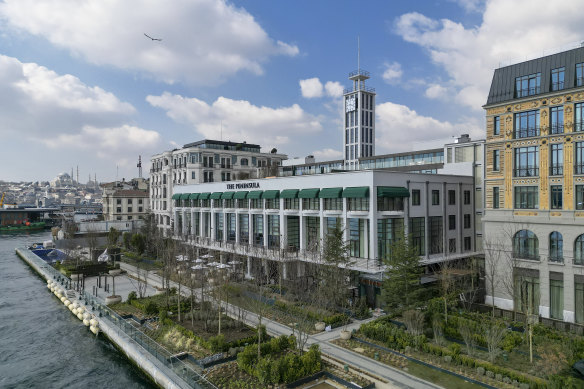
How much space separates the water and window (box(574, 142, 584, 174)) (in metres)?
32.5

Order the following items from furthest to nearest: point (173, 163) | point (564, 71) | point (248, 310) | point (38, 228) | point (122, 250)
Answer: point (38, 228), point (173, 163), point (122, 250), point (248, 310), point (564, 71)

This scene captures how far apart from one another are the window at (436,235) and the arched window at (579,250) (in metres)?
12.6

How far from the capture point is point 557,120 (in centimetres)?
2895

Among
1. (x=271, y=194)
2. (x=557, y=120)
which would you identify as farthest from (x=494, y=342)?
(x=271, y=194)

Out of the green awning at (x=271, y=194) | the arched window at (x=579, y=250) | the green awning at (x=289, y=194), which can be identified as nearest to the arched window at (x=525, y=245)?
the arched window at (x=579, y=250)

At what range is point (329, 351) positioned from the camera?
905 inches

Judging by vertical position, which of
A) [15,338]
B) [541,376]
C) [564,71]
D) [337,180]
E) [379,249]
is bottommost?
[15,338]

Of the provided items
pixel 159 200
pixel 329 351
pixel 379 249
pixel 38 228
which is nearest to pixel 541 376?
pixel 329 351

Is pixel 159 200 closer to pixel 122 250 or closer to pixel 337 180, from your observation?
pixel 122 250

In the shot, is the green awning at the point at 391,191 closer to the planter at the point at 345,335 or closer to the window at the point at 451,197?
the window at the point at 451,197

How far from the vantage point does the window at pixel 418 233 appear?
36.2 metres

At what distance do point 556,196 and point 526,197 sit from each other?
213 cm

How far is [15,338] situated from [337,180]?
2984cm

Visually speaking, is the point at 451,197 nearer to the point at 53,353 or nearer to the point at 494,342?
the point at 494,342
